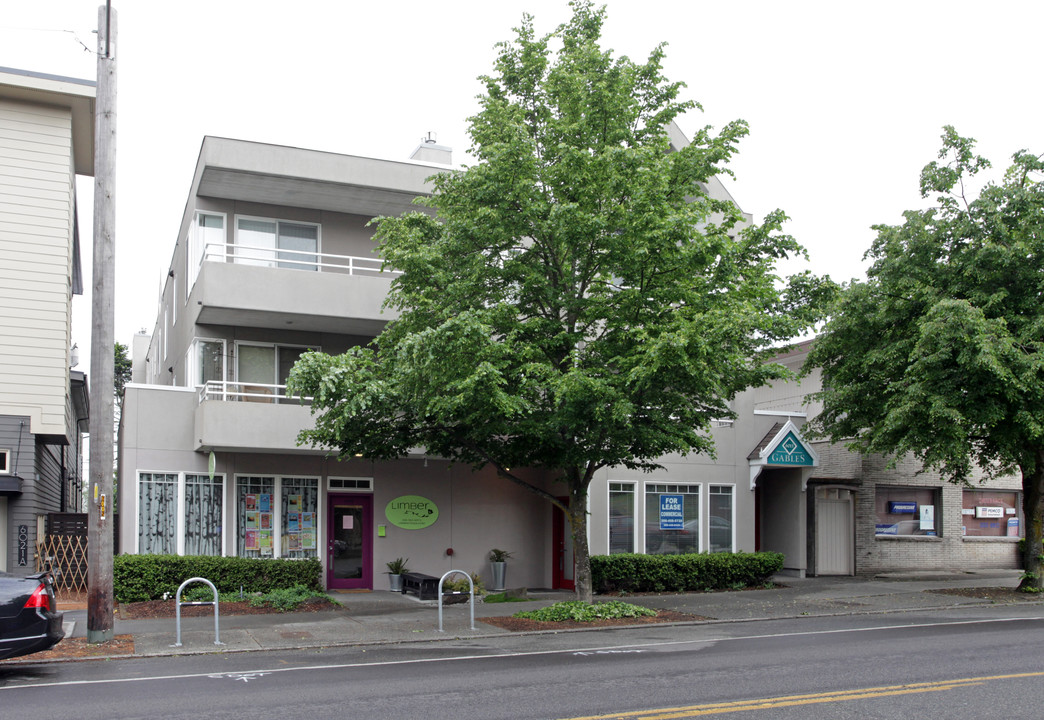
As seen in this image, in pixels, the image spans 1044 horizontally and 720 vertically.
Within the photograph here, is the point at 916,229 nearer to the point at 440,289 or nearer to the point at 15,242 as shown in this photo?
the point at 440,289

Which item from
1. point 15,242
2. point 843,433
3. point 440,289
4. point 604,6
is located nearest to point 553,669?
point 440,289

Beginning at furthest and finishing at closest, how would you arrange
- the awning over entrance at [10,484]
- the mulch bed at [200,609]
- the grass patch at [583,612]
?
the awning over entrance at [10,484], the mulch bed at [200,609], the grass patch at [583,612]

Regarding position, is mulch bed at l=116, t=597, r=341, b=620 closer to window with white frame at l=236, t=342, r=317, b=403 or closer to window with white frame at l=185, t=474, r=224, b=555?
window with white frame at l=185, t=474, r=224, b=555

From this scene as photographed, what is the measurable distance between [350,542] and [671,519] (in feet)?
24.3

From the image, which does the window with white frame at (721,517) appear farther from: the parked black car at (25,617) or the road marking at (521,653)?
the parked black car at (25,617)

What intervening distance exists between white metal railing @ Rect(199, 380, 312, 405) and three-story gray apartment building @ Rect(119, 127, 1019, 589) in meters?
0.06

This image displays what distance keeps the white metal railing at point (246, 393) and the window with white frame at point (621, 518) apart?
724cm

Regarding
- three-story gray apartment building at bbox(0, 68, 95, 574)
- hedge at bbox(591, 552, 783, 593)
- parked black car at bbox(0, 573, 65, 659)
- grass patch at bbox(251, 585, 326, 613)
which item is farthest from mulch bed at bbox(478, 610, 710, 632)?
three-story gray apartment building at bbox(0, 68, 95, 574)

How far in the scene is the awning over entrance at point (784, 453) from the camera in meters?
22.5

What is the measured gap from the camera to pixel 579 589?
16.2 m

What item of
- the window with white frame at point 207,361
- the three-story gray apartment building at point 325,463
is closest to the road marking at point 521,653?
the three-story gray apartment building at point 325,463

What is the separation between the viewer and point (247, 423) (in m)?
18.7

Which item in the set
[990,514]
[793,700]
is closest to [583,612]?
[793,700]

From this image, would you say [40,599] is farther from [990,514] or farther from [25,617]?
[990,514]
